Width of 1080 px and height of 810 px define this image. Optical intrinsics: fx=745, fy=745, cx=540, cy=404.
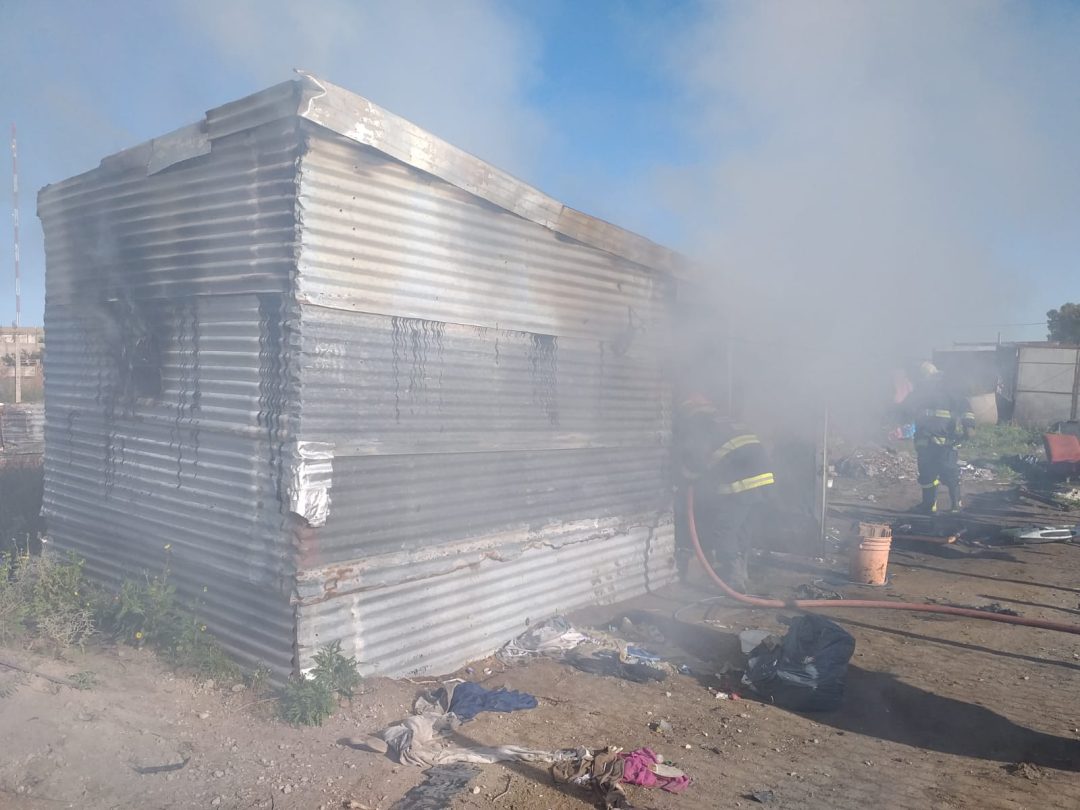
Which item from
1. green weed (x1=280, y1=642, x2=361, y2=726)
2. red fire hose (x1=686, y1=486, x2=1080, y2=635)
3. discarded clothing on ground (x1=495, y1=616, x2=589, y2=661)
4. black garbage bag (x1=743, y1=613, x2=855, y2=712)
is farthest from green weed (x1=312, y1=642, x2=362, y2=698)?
red fire hose (x1=686, y1=486, x2=1080, y2=635)

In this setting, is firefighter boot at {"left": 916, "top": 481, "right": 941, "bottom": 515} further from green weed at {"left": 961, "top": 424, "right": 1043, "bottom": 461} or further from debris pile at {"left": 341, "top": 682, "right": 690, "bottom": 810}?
debris pile at {"left": 341, "top": 682, "right": 690, "bottom": 810}

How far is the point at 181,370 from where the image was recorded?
4.99m

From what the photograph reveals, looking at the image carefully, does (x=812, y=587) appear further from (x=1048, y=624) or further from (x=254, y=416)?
(x=254, y=416)

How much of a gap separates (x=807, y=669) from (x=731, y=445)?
287cm

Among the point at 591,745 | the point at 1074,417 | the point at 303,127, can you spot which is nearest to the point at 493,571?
the point at 591,745

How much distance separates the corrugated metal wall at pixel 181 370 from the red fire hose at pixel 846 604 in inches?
171

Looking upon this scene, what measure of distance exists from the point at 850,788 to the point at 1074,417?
20.4 m

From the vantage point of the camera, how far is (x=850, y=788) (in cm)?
383

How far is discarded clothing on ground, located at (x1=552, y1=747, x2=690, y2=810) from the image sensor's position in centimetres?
358

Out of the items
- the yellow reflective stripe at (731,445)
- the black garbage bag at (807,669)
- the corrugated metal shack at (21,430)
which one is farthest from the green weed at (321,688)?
the corrugated metal shack at (21,430)

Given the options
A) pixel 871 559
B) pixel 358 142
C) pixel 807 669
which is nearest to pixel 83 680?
pixel 358 142

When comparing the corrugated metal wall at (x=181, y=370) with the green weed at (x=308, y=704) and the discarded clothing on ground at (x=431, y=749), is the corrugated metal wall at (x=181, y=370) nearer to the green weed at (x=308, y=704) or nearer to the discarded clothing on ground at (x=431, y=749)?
the green weed at (x=308, y=704)

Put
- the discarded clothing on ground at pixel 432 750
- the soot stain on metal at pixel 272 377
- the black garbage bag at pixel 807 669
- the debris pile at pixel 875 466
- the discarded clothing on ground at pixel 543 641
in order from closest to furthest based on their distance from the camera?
the discarded clothing on ground at pixel 432 750 < the soot stain on metal at pixel 272 377 < the black garbage bag at pixel 807 669 < the discarded clothing on ground at pixel 543 641 < the debris pile at pixel 875 466

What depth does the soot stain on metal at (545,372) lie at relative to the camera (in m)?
5.91
